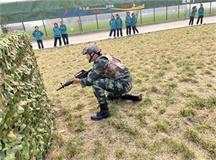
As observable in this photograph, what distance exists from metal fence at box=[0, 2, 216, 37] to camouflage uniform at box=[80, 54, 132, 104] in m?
17.9

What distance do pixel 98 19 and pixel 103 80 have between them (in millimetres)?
20601

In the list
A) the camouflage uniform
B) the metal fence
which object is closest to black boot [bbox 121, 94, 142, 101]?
the camouflage uniform

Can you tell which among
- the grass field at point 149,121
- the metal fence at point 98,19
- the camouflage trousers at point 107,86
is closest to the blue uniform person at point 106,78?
the camouflage trousers at point 107,86

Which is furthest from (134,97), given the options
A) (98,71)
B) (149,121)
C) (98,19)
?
(98,19)

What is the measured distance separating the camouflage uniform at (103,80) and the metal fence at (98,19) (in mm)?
17873

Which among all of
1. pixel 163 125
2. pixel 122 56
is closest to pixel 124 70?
pixel 163 125

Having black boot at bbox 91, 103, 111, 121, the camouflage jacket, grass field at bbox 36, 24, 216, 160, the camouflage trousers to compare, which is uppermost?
the camouflage jacket

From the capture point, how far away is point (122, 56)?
308 inches

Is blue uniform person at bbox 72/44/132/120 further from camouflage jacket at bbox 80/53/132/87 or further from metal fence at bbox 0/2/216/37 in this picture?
metal fence at bbox 0/2/216/37

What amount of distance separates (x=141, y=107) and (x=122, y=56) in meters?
4.62

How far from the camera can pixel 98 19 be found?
22125 millimetres

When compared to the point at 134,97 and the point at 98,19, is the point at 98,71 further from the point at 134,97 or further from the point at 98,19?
the point at 98,19

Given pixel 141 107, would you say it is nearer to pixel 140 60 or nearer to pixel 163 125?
pixel 163 125

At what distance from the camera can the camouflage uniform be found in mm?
3012
